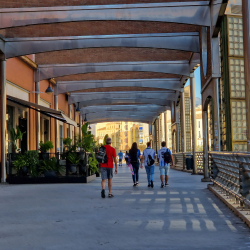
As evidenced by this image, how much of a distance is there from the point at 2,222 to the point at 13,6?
31.3 ft

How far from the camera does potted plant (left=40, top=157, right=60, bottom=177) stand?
1683 centimetres

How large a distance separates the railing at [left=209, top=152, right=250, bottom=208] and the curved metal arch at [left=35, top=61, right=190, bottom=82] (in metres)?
11.5

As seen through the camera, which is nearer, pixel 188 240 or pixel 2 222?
pixel 188 240

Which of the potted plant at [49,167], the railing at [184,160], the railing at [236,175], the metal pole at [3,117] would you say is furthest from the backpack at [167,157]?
the railing at [184,160]

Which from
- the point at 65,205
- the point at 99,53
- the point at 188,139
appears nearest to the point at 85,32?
the point at 99,53

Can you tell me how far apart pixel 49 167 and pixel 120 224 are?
1050cm

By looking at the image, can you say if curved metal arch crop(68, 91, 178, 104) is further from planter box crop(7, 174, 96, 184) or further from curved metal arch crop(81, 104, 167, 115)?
Result: planter box crop(7, 174, 96, 184)

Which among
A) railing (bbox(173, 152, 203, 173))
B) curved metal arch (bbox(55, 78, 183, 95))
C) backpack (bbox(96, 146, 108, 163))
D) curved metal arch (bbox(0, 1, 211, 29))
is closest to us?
backpack (bbox(96, 146, 108, 163))

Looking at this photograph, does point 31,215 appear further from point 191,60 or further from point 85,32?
point 191,60

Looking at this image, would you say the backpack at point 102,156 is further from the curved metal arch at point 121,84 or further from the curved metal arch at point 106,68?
the curved metal arch at point 121,84

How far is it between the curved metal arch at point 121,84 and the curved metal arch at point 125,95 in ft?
11.7

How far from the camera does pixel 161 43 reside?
17.5 meters

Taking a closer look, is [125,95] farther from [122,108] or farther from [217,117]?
[217,117]

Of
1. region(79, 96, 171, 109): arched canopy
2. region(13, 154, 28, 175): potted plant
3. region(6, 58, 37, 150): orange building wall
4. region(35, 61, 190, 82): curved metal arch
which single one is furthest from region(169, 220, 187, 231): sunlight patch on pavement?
region(79, 96, 171, 109): arched canopy
